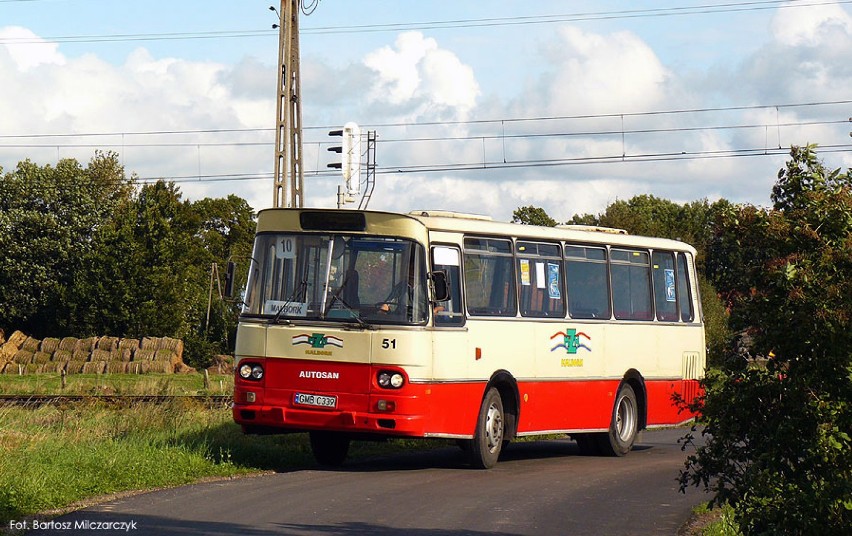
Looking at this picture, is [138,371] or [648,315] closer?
[648,315]

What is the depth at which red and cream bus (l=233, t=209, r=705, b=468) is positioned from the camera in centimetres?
1595

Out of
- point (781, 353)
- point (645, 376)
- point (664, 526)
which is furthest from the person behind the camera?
point (645, 376)

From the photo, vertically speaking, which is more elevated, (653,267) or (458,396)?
(653,267)

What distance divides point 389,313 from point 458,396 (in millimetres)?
1416

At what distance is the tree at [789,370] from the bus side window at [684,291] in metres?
13.7

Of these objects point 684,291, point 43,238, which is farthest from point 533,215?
point 684,291

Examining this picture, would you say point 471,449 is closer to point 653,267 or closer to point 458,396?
point 458,396

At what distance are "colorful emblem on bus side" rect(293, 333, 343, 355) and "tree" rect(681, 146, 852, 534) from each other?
299 inches

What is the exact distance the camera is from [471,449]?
55.7 ft

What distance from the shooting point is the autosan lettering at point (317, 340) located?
16.0 metres

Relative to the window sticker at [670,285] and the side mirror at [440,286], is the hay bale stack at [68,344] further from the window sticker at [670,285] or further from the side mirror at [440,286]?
the side mirror at [440,286]

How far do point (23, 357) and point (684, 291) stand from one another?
3980 centimetres

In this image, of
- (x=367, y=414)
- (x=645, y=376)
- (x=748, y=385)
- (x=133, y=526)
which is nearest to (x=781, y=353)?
(x=748, y=385)

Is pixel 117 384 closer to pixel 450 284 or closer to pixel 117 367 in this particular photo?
pixel 117 367
